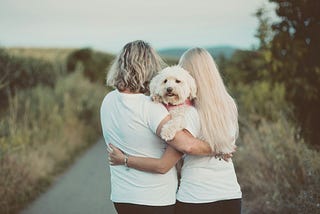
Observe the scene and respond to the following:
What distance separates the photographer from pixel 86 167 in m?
11.3

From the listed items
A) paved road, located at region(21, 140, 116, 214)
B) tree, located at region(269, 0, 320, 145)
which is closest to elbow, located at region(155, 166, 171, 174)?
paved road, located at region(21, 140, 116, 214)

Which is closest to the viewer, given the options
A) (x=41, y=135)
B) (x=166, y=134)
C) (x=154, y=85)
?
(x=166, y=134)

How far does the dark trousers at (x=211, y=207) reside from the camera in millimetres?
4004

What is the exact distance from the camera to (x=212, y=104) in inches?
158

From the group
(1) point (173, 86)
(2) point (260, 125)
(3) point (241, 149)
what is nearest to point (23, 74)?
(2) point (260, 125)

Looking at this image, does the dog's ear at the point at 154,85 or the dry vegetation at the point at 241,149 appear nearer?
the dog's ear at the point at 154,85

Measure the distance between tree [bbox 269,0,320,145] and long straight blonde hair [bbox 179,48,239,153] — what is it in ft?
15.1

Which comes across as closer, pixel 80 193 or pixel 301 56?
pixel 80 193

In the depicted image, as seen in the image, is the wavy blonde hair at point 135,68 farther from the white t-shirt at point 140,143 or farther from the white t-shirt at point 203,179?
the white t-shirt at point 203,179

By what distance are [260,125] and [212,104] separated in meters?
6.73

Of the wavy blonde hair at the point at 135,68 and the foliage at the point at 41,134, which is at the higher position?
the wavy blonde hair at the point at 135,68

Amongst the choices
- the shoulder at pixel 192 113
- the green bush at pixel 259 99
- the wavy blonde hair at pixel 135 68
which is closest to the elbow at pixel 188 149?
the shoulder at pixel 192 113

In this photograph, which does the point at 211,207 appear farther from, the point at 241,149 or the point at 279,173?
the point at 241,149

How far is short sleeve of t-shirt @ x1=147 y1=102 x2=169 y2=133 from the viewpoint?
3.91 meters
